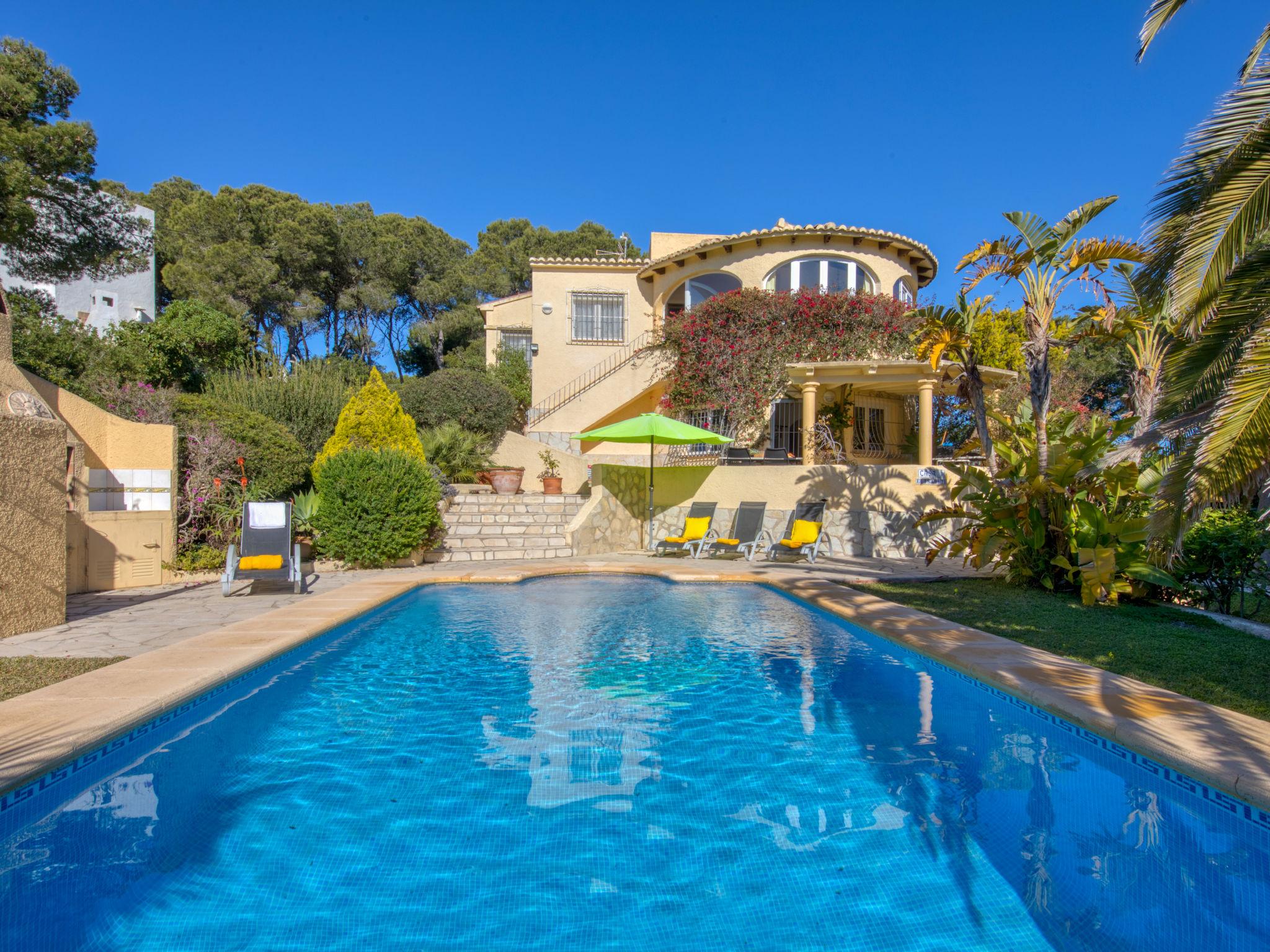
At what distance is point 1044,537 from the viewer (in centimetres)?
956

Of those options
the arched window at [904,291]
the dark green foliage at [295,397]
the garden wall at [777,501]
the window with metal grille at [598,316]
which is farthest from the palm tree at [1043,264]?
the window with metal grille at [598,316]

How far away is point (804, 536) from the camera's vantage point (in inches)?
531

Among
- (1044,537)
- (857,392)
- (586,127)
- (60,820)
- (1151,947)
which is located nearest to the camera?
(1151,947)

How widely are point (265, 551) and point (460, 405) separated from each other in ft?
32.7

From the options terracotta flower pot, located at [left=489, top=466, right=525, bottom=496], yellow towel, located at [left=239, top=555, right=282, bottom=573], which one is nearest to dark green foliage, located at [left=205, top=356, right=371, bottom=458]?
terracotta flower pot, located at [left=489, top=466, right=525, bottom=496]

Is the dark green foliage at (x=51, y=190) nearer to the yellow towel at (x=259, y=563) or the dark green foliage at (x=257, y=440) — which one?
the dark green foliage at (x=257, y=440)

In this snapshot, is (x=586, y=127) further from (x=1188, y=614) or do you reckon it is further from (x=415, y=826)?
(x=415, y=826)

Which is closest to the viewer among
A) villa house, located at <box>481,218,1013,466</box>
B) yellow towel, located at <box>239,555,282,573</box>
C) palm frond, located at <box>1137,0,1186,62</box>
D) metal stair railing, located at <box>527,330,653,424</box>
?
palm frond, located at <box>1137,0,1186,62</box>

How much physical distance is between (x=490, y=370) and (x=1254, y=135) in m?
24.1

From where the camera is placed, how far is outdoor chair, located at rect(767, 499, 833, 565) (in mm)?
13352

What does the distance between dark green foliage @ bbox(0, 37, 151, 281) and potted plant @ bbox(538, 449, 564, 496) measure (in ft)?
39.2

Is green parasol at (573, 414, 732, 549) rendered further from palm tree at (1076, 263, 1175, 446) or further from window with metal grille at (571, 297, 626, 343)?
window with metal grille at (571, 297, 626, 343)

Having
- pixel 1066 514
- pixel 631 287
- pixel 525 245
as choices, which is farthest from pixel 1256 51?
pixel 525 245

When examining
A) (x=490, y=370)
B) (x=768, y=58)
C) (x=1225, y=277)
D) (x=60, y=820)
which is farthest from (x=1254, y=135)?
(x=490, y=370)
